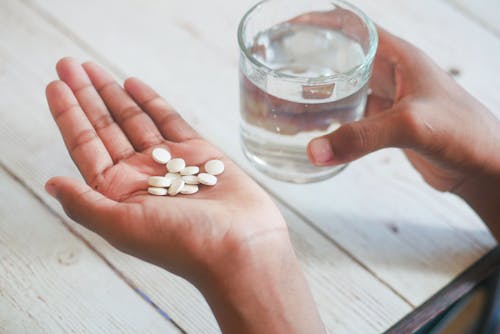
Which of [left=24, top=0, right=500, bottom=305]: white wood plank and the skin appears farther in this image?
[left=24, top=0, right=500, bottom=305]: white wood plank

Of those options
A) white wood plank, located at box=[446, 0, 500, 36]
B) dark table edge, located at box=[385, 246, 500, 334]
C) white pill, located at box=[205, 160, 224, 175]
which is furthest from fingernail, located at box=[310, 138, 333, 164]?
white wood plank, located at box=[446, 0, 500, 36]

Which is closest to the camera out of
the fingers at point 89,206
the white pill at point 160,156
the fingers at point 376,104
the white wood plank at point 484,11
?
the fingers at point 89,206

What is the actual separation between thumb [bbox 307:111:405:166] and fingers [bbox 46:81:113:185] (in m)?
0.25

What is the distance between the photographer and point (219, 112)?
3.17 ft

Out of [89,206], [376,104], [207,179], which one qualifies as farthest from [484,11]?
[89,206]

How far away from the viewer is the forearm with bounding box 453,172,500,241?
82 cm

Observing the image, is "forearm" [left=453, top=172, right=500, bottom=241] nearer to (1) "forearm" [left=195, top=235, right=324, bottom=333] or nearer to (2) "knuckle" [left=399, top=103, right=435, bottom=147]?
(2) "knuckle" [left=399, top=103, right=435, bottom=147]

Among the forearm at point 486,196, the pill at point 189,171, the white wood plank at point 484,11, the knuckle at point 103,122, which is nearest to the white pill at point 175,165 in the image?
the pill at point 189,171

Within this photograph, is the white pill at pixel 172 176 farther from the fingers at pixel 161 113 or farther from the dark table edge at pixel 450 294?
the dark table edge at pixel 450 294

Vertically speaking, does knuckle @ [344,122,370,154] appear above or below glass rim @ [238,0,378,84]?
below

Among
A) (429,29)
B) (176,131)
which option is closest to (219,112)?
(176,131)

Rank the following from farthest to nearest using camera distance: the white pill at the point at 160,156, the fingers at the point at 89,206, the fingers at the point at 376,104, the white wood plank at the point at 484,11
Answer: the white wood plank at the point at 484,11 < the fingers at the point at 376,104 < the white pill at the point at 160,156 < the fingers at the point at 89,206

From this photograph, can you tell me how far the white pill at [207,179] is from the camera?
74 cm

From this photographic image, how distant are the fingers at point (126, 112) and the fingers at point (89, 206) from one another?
0.14 m
